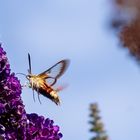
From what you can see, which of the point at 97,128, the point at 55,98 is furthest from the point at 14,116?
the point at 97,128

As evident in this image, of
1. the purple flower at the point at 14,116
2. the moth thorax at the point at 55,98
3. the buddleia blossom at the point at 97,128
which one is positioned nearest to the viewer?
the purple flower at the point at 14,116

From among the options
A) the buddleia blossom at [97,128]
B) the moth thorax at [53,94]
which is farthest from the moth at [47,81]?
the buddleia blossom at [97,128]

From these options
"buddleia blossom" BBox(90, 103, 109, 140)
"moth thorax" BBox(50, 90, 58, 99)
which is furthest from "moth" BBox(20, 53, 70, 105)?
"buddleia blossom" BBox(90, 103, 109, 140)

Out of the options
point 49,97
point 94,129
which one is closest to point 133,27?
point 94,129

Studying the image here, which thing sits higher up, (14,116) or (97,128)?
(97,128)

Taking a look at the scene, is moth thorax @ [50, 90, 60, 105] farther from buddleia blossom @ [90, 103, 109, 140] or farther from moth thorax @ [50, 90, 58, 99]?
buddleia blossom @ [90, 103, 109, 140]

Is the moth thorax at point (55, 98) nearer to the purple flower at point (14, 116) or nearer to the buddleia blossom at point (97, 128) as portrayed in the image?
the purple flower at point (14, 116)

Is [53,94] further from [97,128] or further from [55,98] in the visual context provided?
[97,128]

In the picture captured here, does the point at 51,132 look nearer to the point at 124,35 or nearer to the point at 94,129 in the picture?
the point at 94,129
